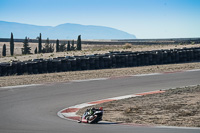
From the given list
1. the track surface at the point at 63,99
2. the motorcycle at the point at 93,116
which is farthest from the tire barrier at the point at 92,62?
the motorcycle at the point at 93,116

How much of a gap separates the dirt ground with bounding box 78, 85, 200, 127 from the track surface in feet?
3.84

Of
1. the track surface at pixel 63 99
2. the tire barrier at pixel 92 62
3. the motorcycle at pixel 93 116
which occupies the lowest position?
the track surface at pixel 63 99

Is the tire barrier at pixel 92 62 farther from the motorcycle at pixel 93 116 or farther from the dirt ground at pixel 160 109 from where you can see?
the motorcycle at pixel 93 116

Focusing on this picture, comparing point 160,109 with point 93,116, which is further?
point 160,109

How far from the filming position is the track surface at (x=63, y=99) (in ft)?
32.4

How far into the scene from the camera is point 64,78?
23.3 m

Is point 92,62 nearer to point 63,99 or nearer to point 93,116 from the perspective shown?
point 63,99

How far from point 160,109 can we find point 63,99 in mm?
4400

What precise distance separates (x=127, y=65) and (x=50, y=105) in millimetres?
16501

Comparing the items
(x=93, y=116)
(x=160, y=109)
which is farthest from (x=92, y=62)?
(x=93, y=116)

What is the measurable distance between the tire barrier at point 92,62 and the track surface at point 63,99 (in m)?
5.98

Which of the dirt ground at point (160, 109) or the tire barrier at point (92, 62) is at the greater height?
the tire barrier at point (92, 62)

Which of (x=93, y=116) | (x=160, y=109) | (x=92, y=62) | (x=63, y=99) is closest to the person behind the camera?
(x=93, y=116)

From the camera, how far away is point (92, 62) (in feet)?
95.1
